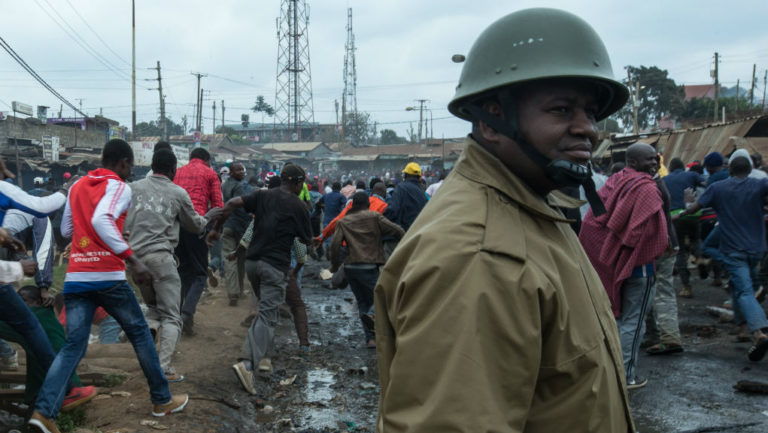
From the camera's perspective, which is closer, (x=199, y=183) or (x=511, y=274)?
Answer: (x=511, y=274)

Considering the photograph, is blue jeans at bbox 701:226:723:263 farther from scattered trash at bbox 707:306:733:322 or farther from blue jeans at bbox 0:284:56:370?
blue jeans at bbox 0:284:56:370

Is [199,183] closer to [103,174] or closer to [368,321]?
[368,321]

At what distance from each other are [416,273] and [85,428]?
4102 millimetres

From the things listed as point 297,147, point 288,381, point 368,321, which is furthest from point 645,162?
point 297,147

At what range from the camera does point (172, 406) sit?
4.64m

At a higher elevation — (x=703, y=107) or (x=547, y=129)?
(x=703, y=107)

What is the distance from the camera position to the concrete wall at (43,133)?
3409 cm

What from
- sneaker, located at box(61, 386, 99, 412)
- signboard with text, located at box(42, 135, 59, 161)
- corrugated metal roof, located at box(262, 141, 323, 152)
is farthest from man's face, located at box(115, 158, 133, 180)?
corrugated metal roof, located at box(262, 141, 323, 152)

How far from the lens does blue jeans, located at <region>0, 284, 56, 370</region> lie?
162 inches

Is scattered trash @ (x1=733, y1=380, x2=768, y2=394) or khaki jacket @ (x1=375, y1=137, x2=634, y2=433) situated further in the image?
scattered trash @ (x1=733, y1=380, x2=768, y2=394)

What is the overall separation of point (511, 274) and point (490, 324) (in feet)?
0.35

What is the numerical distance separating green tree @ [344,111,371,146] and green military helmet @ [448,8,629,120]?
79.7 metres

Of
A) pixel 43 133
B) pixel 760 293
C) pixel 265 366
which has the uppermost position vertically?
pixel 43 133

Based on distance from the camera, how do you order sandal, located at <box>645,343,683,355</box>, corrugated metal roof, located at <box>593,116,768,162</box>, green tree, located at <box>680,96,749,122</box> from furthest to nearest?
green tree, located at <box>680,96,749,122</box> → corrugated metal roof, located at <box>593,116,768,162</box> → sandal, located at <box>645,343,683,355</box>
